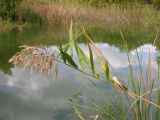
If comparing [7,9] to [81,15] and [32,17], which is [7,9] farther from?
[81,15]

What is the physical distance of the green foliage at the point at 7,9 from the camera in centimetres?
984

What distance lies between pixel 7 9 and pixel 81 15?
2.40 metres

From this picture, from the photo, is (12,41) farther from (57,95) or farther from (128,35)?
(57,95)

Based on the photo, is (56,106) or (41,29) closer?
(56,106)

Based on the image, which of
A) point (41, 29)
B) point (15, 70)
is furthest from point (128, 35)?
point (15, 70)

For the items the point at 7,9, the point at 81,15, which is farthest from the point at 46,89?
the point at 81,15

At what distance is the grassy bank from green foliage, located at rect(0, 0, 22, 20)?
16 centimetres

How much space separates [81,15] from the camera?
1149 cm

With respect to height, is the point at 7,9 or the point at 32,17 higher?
the point at 7,9

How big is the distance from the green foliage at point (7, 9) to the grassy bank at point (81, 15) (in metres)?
0.16

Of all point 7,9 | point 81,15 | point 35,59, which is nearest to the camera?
point 35,59

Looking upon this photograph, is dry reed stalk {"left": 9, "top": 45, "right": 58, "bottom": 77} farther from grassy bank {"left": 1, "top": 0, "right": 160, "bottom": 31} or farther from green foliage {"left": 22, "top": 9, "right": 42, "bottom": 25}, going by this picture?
green foliage {"left": 22, "top": 9, "right": 42, "bottom": 25}

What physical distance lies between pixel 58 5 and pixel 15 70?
21.3 ft

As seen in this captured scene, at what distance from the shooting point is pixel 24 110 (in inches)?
141
